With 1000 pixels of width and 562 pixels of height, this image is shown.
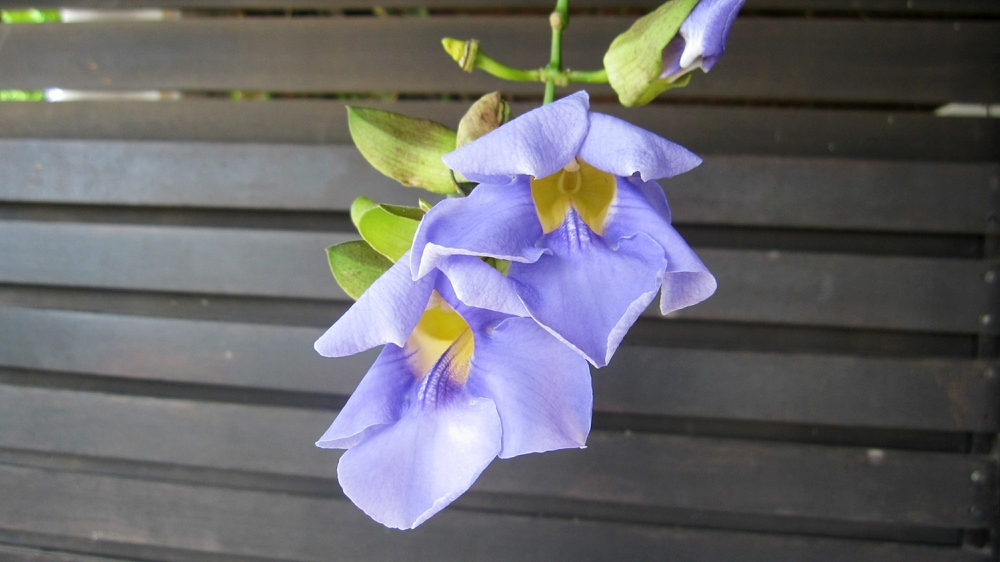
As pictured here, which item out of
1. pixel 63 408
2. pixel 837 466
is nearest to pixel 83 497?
pixel 63 408

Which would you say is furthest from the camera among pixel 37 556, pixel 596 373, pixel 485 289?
pixel 37 556

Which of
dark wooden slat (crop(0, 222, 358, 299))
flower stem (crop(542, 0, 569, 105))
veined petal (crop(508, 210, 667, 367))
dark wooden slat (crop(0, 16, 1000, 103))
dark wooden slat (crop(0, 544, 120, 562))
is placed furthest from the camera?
dark wooden slat (crop(0, 544, 120, 562))

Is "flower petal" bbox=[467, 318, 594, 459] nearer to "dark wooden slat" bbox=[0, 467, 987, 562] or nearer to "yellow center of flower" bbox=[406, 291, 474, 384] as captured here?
"yellow center of flower" bbox=[406, 291, 474, 384]

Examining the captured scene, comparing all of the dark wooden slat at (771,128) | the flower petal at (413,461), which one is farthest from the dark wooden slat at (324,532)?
the flower petal at (413,461)

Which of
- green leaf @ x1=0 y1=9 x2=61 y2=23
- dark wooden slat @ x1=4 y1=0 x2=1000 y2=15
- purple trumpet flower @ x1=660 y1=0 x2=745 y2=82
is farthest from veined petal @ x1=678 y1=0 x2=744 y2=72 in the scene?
green leaf @ x1=0 y1=9 x2=61 y2=23

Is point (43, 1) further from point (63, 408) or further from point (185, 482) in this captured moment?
point (185, 482)

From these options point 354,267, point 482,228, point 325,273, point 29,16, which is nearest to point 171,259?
point 325,273

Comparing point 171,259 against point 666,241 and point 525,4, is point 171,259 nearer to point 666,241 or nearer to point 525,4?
point 525,4
